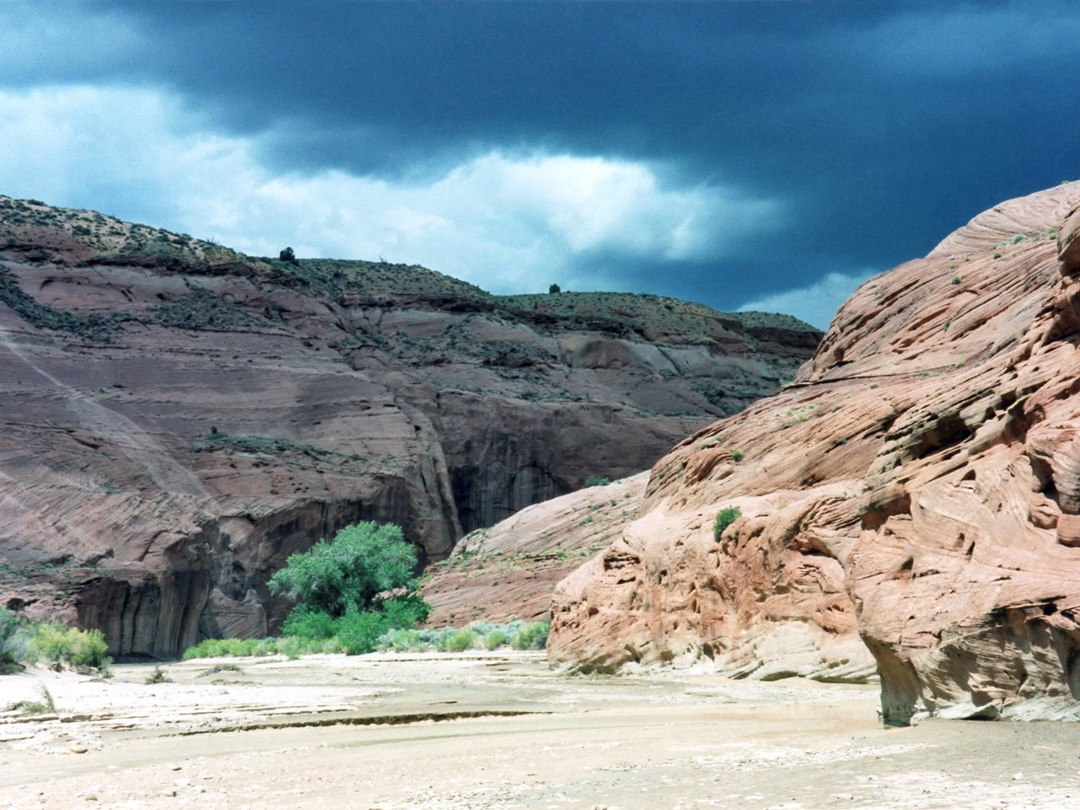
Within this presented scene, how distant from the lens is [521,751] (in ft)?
35.8

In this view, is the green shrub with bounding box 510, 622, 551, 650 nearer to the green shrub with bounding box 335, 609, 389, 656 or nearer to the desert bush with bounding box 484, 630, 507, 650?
the desert bush with bounding box 484, 630, 507, 650

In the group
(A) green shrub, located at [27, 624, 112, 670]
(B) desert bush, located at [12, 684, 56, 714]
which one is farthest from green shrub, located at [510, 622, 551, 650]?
(B) desert bush, located at [12, 684, 56, 714]

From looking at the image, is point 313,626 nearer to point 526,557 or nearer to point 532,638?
point 526,557

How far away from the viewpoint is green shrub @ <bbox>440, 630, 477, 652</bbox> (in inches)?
1394

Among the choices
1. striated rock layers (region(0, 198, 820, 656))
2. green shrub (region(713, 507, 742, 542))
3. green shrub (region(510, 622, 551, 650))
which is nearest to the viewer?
green shrub (region(713, 507, 742, 542))

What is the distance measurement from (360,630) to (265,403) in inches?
1313

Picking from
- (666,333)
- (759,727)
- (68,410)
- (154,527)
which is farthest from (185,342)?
(759,727)

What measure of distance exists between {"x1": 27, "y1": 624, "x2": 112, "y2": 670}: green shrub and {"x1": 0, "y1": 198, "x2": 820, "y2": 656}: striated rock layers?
9.61 meters

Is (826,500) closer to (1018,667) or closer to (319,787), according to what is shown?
(1018,667)

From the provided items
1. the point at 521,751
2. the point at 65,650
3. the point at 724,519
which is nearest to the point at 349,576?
the point at 65,650

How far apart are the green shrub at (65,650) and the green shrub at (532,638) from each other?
39.7 feet

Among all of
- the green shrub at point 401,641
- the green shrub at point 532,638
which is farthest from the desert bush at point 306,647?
the green shrub at point 532,638

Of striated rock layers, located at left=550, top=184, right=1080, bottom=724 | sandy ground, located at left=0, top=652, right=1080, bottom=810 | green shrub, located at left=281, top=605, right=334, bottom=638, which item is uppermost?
striated rock layers, located at left=550, top=184, right=1080, bottom=724

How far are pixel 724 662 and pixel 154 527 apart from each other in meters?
31.5
